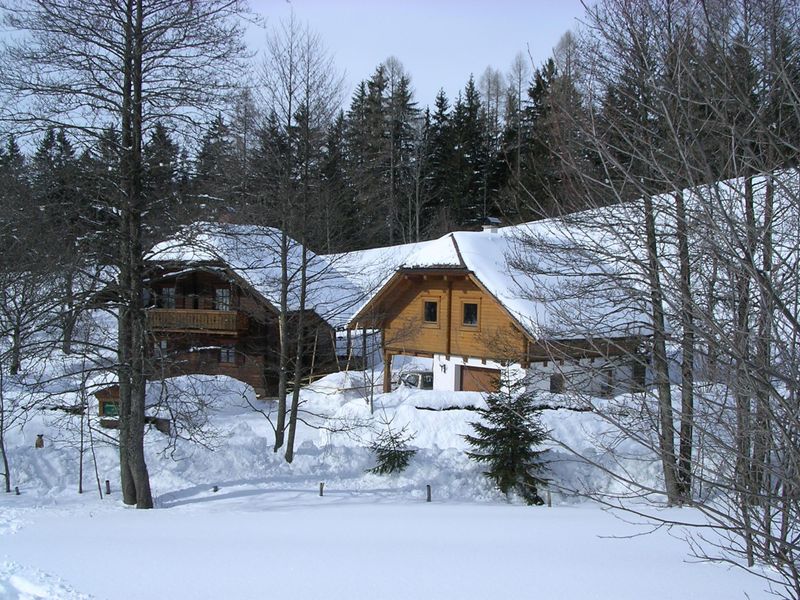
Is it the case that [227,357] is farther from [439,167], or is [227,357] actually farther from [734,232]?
[734,232]

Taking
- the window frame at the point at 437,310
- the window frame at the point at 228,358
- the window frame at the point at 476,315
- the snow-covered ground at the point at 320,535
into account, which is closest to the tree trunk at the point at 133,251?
the snow-covered ground at the point at 320,535

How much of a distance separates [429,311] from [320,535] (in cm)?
1533

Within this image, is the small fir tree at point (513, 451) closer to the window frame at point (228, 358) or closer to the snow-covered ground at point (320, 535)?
the snow-covered ground at point (320, 535)

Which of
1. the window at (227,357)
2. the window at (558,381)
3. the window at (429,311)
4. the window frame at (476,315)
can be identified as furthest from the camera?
the window at (227,357)

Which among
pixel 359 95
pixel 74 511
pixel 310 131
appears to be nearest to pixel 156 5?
pixel 310 131

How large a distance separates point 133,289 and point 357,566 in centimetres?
650

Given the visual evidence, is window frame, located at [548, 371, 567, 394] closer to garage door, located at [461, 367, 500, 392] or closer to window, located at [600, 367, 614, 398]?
window, located at [600, 367, 614, 398]

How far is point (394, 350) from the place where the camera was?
2473cm

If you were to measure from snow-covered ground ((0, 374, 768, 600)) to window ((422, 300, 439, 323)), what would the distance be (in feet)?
22.7

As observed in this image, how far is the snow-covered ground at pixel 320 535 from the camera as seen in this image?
6.51m

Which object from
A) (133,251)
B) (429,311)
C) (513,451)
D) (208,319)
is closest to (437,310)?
(429,311)

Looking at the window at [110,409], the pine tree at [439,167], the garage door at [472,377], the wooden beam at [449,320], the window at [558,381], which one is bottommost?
the window at [110,409]

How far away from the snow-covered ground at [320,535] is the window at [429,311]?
691 cm

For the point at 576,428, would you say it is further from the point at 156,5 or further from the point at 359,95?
the point at 359,95
